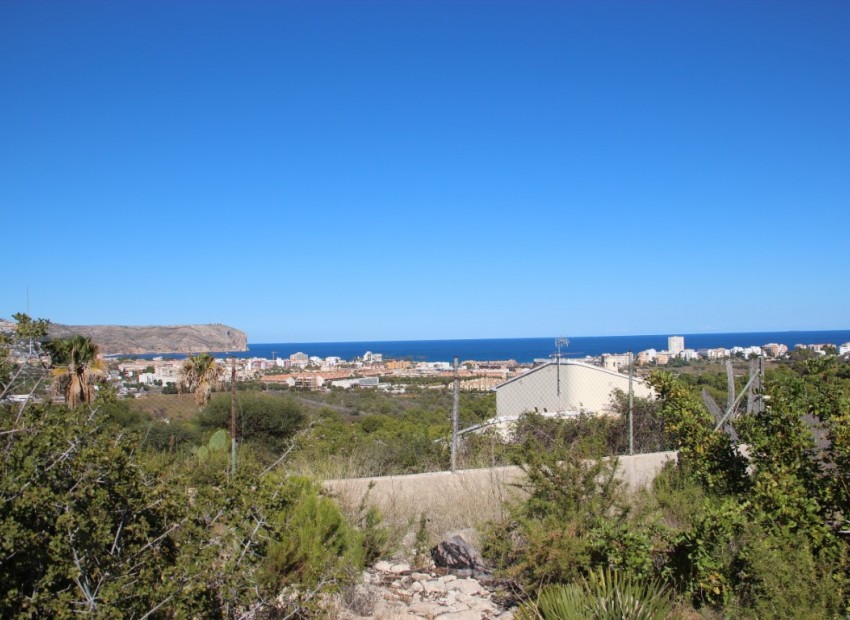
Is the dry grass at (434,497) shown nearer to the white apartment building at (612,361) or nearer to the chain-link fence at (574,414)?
the chain-link fence at (574,414)

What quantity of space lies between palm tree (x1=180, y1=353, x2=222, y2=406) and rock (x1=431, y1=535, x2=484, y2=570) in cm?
1736

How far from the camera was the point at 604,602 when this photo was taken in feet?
14.3

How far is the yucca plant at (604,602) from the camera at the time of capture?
4254mm

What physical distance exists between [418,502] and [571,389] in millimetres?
10256

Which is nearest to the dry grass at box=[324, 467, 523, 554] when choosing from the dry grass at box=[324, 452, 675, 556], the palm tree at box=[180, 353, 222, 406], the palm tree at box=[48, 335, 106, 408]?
the dry grass at box=[324, 452, 675, 556]

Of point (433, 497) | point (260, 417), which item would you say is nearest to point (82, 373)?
point (260, 417)

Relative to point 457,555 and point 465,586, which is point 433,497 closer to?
point 457,555

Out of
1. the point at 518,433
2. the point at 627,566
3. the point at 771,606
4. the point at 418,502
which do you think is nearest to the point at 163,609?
the point at 627,566

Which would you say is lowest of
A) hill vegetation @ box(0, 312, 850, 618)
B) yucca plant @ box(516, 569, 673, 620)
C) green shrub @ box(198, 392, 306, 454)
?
green shrub @ box(198, 392, 306, 454)

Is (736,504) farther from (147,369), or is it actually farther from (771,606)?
(147,369)

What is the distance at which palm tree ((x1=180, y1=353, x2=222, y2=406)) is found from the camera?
74.4 ft

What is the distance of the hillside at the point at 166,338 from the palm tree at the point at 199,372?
9.27 feet

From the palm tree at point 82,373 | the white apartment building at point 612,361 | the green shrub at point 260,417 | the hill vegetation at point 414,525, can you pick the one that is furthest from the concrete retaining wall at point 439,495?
the white apartment building at point 612,361

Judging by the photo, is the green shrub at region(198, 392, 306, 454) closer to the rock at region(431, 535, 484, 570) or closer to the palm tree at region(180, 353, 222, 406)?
the palm tree at region(180, 353, 222, 406)
